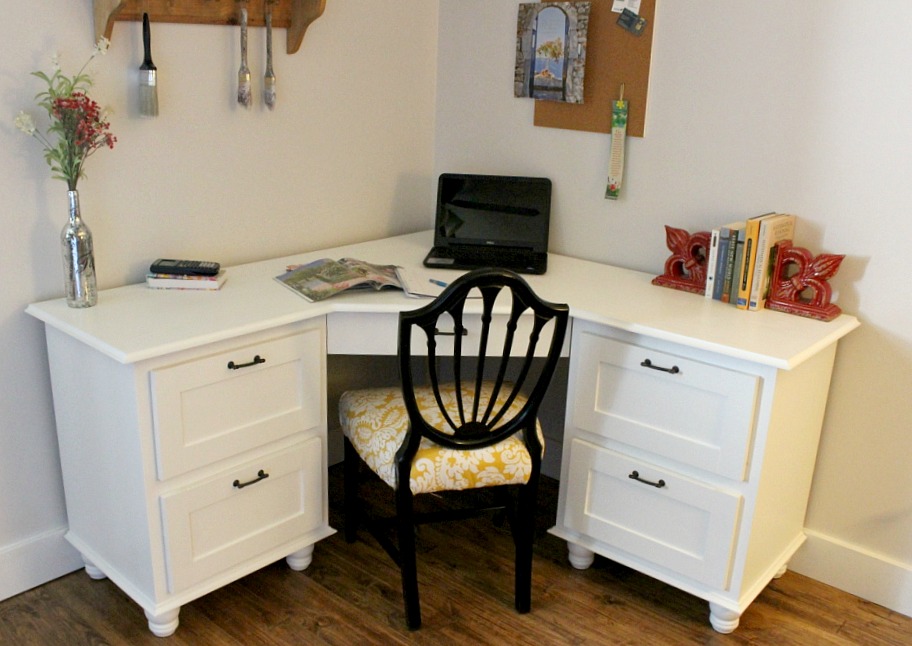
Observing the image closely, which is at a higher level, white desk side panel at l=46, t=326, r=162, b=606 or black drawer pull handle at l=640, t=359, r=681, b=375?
black drawer pull handle at l=640, t=359, r=681, b=375

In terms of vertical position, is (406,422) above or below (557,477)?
above

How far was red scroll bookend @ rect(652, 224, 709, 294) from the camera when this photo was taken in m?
2.38

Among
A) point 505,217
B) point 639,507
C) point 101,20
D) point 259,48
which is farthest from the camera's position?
point 505,217

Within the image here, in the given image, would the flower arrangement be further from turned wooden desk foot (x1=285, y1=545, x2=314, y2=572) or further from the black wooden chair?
turned wooden desk foot (x1=285, y1=545, x2=314, y2=572)

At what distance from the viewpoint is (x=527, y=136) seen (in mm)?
2752

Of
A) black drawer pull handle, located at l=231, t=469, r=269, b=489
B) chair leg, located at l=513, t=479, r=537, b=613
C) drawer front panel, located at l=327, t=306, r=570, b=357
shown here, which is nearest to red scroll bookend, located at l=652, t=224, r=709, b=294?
drawer front panel, located at l=327, t=306, r=570, b=357

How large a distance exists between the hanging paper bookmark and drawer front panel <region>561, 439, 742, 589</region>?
2.48ft

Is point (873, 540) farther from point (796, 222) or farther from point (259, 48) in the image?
point (259, 48)

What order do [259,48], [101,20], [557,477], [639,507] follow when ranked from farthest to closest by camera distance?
[557,477] → [259,48] → [639,507] → [101,20]

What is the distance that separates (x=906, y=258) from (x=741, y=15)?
2.35ft

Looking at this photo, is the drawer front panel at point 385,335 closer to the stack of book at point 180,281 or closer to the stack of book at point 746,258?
the stack of book at point 180,281

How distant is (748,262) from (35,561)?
6.22ft

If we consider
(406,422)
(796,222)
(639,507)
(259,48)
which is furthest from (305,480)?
(796,222)

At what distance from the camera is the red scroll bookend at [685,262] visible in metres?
2.38
